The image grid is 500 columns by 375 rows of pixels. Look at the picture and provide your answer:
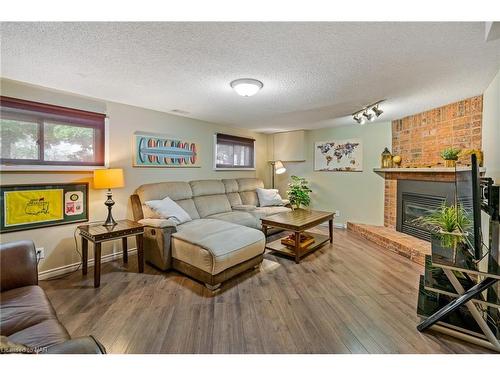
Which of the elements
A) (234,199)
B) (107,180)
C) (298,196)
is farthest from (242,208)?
(107,180)

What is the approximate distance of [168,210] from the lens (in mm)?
3031

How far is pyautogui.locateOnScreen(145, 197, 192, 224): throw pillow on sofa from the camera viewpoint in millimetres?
2975

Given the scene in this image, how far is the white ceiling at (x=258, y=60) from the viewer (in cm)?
147

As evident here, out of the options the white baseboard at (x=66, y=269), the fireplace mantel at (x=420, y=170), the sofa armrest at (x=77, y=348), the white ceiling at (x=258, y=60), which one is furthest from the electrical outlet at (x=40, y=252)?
the fireplace mantel at (x=420, y=170)

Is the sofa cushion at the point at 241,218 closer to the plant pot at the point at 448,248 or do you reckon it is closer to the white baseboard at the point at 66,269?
the white baseboard at the point at 66,269

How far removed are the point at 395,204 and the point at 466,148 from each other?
136cm

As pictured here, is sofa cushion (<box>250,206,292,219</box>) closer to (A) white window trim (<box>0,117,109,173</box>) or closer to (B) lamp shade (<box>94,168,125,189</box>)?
(B) lamp shade (<box>94,168,125,189</box>)

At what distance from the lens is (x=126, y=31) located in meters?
1.48

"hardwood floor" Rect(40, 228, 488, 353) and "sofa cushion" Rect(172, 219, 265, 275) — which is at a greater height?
"sofa cushion" Rect(172, 219, 265, 275)

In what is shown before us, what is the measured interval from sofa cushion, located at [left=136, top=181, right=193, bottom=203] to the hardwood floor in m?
0.93

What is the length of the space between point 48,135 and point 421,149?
508cm

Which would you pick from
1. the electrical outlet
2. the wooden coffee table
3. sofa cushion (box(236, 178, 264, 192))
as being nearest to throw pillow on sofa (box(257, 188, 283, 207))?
sofa cushion (box(236, 178, 264, 192))
